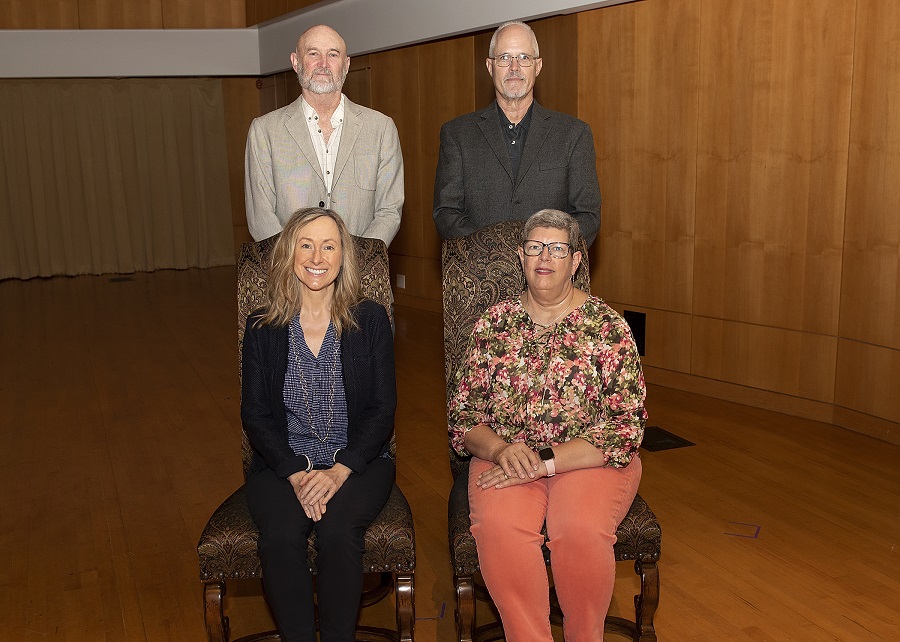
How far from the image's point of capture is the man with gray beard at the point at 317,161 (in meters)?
3.57

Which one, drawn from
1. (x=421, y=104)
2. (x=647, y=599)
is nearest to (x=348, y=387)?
(x=647, y=599)

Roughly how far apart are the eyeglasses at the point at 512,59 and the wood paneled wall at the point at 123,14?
27.0 ft

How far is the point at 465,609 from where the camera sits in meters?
2.53

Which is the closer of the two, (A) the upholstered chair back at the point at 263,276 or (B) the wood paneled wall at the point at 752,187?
(A) the upholstered chair back at the point at 263,276

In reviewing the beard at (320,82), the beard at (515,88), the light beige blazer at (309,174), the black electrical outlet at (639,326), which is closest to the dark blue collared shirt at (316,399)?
the light beige blazer at (309,174)

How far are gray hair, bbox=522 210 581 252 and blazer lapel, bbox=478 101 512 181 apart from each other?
86 cm

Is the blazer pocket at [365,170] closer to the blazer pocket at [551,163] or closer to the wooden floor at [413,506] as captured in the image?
the blazer pocket at [551,163]

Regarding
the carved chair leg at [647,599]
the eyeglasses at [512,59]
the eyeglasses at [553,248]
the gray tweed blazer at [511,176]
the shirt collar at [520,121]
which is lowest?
the carved chair leg at [647,599]

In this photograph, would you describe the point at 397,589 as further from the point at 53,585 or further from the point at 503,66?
the point at 503,66

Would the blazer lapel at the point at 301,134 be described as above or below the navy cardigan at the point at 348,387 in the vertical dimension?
above

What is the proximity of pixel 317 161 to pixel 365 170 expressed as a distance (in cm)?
→ 18

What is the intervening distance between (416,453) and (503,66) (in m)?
2.06

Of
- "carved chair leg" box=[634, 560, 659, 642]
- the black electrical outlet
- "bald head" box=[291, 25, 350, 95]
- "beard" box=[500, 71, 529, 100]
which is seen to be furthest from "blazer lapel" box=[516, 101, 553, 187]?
the black electrical outlet

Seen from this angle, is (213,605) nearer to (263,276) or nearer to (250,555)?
(250,555)
